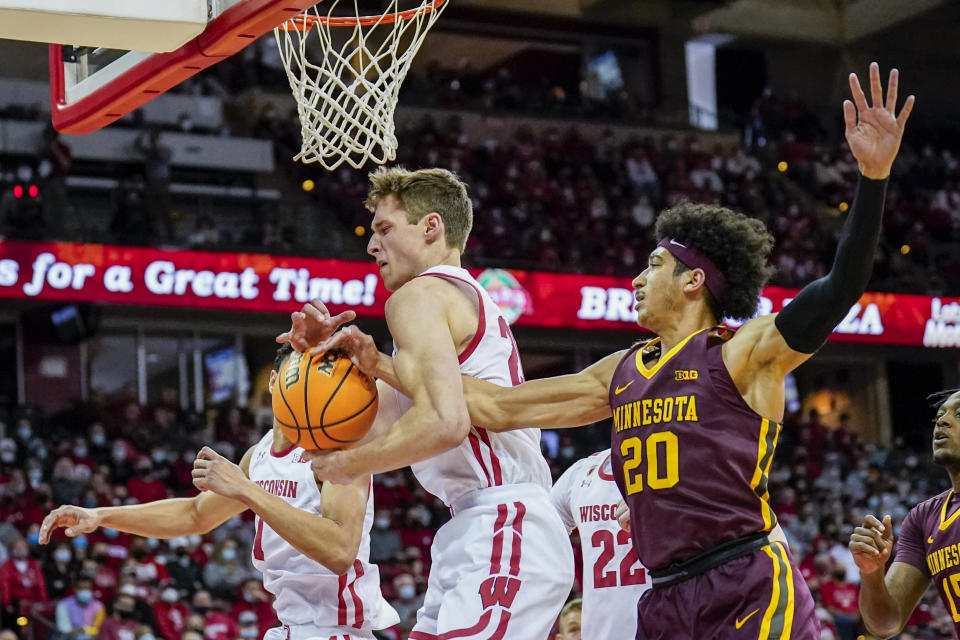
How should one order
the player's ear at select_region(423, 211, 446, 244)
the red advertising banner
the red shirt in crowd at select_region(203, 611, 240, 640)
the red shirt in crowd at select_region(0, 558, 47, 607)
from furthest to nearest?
the red advertising banner
the red shirt in crowd at select_region(0, 558, 47, 607)
the red shirt in crowd at select_region(203, 611, 240, 640)
the player's ear at select_region(423, 211, 446, 244)

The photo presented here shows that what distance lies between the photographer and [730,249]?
4.02 metres

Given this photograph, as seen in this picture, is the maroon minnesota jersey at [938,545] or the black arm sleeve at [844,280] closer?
the black arm sleeve at [844,280]

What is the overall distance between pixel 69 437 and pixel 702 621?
13426mm

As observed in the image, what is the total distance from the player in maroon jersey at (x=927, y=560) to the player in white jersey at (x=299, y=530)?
6.16 feet

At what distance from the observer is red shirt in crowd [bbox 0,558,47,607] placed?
11703 millimetres

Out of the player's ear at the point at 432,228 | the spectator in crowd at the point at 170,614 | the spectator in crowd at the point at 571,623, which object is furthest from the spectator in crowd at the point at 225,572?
the player's ear at the point at 432,228

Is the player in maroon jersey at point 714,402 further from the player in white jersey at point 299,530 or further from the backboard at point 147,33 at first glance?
the backboard at point 147,33

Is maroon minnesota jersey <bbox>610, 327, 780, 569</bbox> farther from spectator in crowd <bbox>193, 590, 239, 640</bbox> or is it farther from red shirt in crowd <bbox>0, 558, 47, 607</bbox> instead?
red shirt in crowd <bbox>0, 558, 47, 607</bbox>

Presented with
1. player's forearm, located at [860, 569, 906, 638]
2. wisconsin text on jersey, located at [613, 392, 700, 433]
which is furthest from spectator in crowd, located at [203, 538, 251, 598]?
wisconsin text on jersey, located at [613, 392, 700, 433]

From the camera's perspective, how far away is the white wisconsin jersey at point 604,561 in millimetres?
5203

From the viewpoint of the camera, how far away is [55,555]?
1262cm

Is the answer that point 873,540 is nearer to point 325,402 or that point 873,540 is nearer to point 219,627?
point 325,402

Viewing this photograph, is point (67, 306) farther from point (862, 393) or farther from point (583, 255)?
point (862, 393)

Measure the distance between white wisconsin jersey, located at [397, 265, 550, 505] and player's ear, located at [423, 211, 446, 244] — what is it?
0.12 metres
